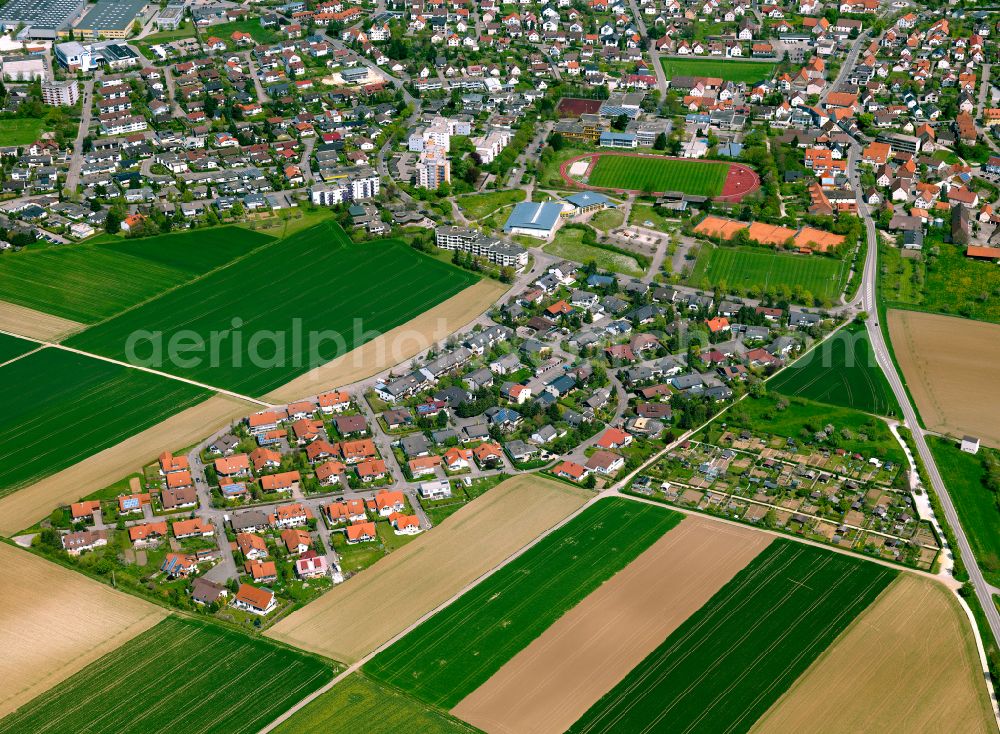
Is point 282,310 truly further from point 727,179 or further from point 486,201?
point 727,179

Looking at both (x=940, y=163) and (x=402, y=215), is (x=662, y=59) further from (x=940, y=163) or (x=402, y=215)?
(x=402, y=215)

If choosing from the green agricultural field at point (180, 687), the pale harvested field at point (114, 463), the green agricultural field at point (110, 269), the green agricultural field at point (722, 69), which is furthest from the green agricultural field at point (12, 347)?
the green agricultural field at point (722, 69)

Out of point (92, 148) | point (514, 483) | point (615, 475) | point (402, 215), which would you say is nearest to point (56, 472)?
point (514, 483)

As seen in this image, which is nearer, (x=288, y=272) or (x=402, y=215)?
(x=288, y=272)

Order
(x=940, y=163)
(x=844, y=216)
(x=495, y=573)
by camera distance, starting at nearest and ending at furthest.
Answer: (x=495, y=573) < (x=844, y=216) < (x=940, y=163)

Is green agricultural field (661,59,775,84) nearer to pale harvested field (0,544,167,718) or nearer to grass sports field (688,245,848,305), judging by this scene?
grass sports field (688,245,848,305)

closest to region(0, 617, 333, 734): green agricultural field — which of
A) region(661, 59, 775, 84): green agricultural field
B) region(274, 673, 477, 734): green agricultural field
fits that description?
region(274, 673, 477, 734): green agricultural field

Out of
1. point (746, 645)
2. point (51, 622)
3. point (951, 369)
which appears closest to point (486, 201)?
point (951, 369)
